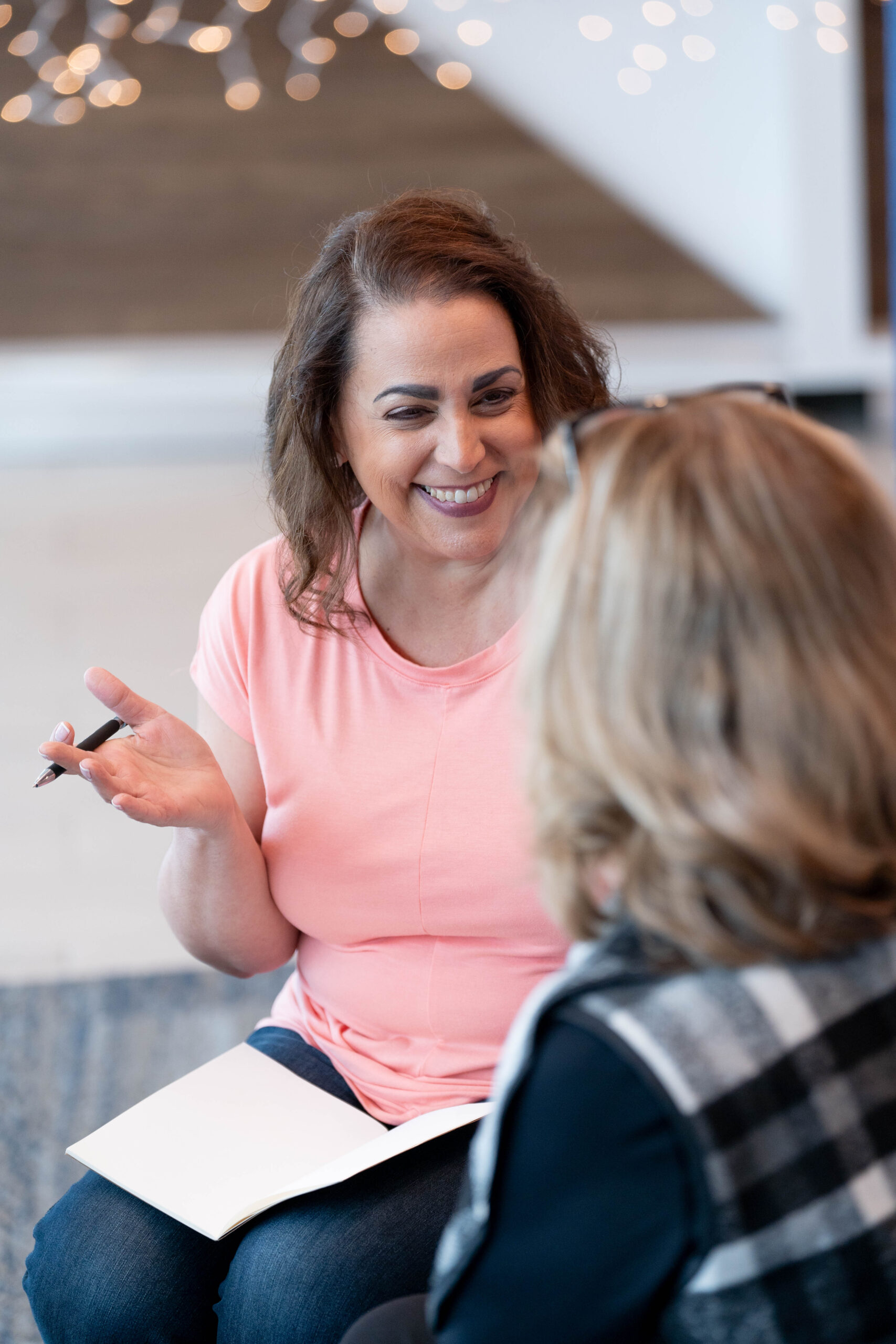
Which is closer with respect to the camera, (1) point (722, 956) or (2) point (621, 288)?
(1) point (722, 956)

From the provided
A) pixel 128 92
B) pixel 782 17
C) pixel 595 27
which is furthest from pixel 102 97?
pixel 782 17

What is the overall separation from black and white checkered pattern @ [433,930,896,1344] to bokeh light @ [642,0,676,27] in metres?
5.58

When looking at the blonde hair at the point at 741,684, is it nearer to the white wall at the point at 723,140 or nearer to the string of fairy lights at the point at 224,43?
the white wall at the point at 723,140

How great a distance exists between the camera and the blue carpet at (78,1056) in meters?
1.66

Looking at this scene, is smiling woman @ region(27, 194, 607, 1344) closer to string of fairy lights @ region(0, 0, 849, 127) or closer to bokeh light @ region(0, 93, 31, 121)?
string of fairy lights @ region(0, 0, 849, 127)

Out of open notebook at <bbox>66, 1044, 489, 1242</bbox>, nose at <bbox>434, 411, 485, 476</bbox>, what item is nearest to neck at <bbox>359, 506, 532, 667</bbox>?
nose at <bbox>434, 411, 485, 476</bbox>

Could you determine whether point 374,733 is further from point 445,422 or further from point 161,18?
point 161,18

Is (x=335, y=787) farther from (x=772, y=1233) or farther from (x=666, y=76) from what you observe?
(x=666, y=76)

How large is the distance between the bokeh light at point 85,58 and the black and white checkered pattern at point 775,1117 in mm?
5598

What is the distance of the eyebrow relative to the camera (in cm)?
129

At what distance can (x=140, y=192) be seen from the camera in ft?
18.0

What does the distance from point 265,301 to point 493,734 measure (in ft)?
15.3

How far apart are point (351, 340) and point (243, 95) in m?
4.64

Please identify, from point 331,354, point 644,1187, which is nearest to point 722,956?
point 644,1187
